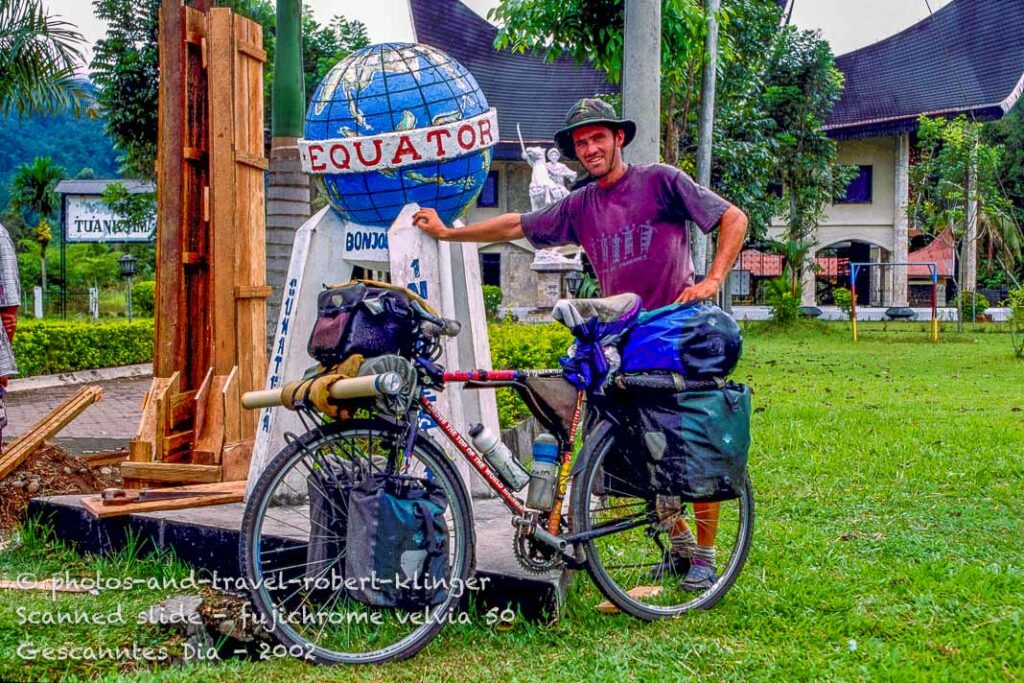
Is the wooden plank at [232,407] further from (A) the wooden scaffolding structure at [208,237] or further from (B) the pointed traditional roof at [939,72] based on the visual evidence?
(B) the pointed traditional roof at [939,72]

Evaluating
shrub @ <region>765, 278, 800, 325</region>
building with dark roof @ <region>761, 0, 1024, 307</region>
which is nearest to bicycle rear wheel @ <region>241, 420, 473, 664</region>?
shrub @ <region>765, 278, 800, 325</region>

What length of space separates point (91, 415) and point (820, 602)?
30.9 feet

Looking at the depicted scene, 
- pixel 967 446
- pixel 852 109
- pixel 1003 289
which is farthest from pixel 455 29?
pixel 967 446

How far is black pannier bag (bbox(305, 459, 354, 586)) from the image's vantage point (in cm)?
343

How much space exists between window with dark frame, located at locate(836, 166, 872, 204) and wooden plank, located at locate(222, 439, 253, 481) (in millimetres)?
31399

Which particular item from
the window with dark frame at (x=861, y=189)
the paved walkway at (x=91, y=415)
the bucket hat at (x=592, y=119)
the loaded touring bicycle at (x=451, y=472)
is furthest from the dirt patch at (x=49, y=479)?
the window with dark frame at (x=861, y=189)

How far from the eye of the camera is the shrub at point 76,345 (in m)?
15.1

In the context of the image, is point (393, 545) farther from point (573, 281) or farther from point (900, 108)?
point (900, 108)

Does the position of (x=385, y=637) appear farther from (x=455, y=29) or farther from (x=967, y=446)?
(x=455, y=29)

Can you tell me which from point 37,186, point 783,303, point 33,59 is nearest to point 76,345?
point 33,59

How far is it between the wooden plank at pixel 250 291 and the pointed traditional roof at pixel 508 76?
25802 mm

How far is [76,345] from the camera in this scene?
1636cm

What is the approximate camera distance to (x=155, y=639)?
12.0 feet

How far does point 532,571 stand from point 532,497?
0.25m
